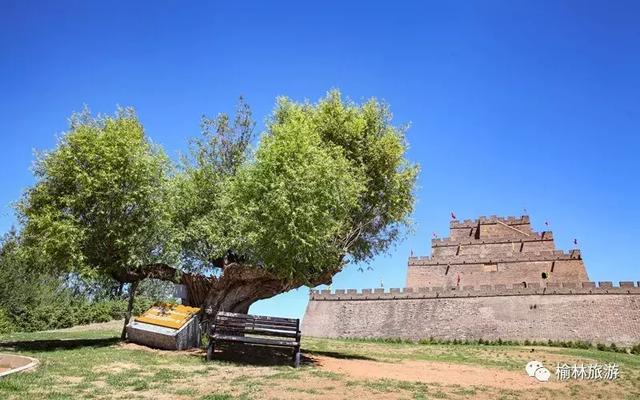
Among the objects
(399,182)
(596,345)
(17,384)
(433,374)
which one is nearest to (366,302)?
(596,345)

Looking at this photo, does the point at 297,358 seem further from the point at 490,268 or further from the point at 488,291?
the point at 490,268

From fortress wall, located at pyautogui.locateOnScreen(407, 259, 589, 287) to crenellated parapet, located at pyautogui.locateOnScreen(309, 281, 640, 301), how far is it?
5.30m

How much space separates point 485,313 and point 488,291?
1.80 metres

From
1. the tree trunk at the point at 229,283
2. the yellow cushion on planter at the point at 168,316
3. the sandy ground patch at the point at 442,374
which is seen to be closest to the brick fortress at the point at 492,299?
the tree trunk at the point at 229,283

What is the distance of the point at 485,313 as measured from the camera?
34781 mm

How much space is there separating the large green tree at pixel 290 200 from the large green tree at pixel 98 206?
4.47 ft

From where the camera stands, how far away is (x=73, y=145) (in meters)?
15.3

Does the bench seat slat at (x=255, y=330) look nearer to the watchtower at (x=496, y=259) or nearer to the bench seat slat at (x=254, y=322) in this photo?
the bench seat slat at (x=254, y=322)

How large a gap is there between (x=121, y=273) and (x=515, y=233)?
128 ft

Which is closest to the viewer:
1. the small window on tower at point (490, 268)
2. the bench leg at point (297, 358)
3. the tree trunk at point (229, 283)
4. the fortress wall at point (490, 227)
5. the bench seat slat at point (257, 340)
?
the bench leg at point (297, 358)

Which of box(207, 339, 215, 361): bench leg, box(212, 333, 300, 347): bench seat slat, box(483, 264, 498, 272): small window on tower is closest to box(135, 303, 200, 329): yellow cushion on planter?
box(207, 339, 215, 361): bench leg

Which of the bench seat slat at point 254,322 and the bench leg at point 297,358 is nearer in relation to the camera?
the bench leg at point 297,358

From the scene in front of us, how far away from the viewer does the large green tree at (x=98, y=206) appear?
578 inches

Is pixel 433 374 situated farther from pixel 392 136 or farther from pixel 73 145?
pixel 73 145
